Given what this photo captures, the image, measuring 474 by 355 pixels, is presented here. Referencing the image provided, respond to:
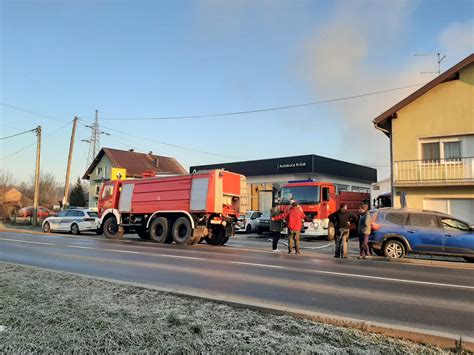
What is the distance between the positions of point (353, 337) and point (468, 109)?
18017 millimetres

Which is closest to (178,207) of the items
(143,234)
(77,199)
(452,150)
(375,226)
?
(143,234)

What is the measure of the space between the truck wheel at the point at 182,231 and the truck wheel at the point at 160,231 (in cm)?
33

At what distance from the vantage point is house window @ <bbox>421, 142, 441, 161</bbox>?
19.9m

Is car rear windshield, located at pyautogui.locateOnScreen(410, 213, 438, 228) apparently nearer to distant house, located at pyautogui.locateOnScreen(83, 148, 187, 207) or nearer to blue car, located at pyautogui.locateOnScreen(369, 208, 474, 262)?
blue car, located at pyautogui.locateOnScreen(369, 208, 474, 262)

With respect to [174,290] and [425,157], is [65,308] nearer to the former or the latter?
[174,290]

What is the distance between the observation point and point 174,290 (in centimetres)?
710

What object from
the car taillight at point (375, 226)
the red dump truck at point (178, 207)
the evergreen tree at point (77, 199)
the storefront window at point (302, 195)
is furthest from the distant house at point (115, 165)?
the car taillight at point (375, 226)

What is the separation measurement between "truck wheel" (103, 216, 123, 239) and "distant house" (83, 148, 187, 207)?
26389 millimetres

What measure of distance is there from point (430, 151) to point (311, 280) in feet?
47.6

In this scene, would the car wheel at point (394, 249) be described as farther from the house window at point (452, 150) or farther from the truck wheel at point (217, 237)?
the house window at point (452, 150)

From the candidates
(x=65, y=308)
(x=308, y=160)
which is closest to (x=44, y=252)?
(x=65, y=308)

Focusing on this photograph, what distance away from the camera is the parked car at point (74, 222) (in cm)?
2316

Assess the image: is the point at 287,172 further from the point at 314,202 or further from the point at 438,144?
the point at 438,144

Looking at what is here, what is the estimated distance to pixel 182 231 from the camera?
17.2m
